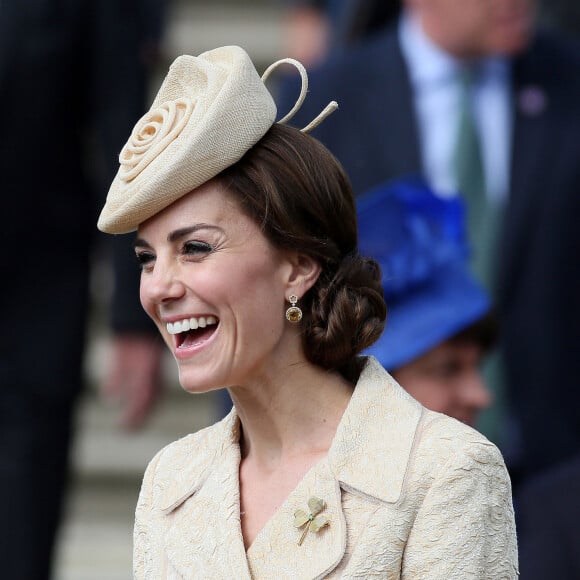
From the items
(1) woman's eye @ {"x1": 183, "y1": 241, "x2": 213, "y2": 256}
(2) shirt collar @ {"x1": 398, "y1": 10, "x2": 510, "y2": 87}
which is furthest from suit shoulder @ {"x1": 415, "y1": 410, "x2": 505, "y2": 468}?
(2) shirt collar @ {"x1": 398, "y1": 10, "x2": 510, "y2": 87}

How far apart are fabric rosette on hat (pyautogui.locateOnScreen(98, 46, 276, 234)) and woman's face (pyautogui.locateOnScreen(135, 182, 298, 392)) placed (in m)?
0.05

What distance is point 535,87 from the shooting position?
5570 mm

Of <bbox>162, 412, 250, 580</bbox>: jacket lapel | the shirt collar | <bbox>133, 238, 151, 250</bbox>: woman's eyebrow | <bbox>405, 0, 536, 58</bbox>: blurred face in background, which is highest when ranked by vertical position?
<bbox>133, 238, 151, 250</bbox>: woman's eyebrow

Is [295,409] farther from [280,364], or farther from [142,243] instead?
[142,243]

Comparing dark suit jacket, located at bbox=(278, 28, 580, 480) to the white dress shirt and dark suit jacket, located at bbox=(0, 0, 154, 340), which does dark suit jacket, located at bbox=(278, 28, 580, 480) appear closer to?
the white dress shirt

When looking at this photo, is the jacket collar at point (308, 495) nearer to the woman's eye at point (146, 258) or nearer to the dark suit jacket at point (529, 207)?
the woman's eye at point (146, 258)

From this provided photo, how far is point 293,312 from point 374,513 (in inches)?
14.4

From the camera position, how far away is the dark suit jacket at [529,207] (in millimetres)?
5344

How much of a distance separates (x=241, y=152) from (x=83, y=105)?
3.02 metres

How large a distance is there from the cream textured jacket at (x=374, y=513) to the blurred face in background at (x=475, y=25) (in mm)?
2781

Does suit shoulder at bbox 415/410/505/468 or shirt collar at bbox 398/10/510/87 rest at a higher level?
suit shoulder at bbox 415/410/505/468

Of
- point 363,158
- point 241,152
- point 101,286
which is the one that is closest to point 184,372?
point 241,152

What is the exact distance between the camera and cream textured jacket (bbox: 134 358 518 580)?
267 centimetres

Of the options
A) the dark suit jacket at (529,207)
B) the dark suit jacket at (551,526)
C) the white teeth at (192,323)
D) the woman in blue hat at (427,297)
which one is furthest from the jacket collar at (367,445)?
the dark suit jacket at (529,207)
